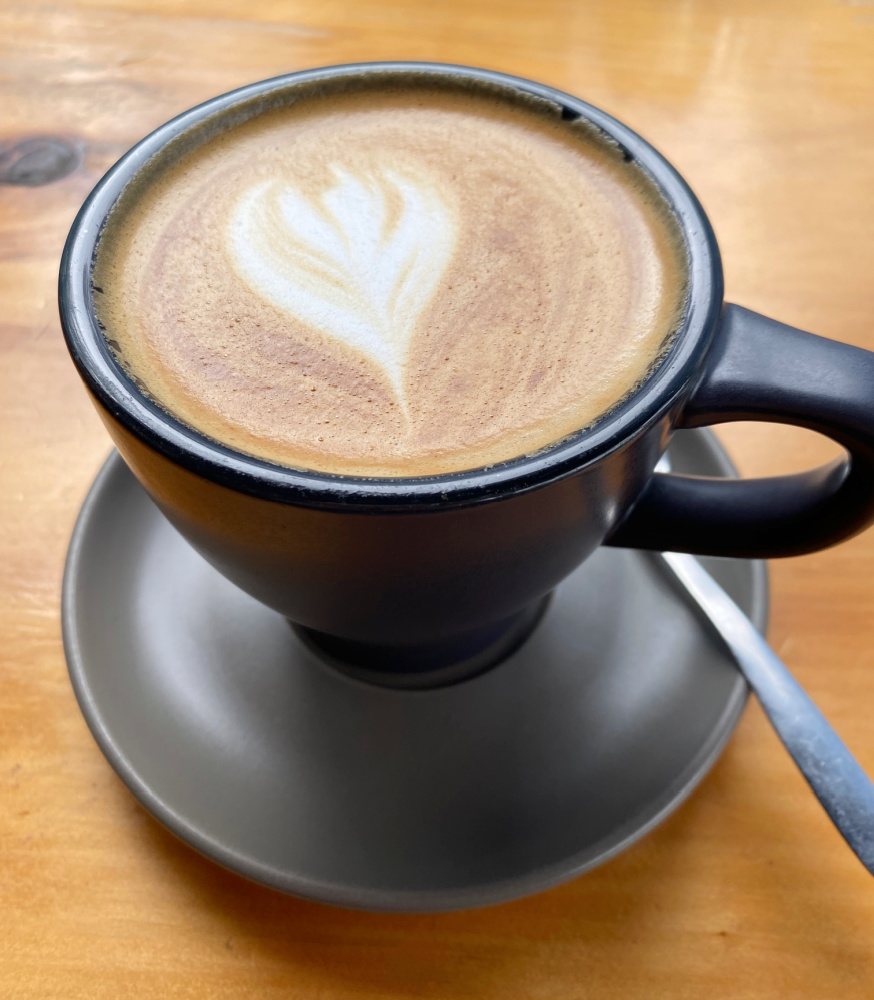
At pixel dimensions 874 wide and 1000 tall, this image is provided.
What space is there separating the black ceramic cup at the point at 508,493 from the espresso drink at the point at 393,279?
1.1 inches

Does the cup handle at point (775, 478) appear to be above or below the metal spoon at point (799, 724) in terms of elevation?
above

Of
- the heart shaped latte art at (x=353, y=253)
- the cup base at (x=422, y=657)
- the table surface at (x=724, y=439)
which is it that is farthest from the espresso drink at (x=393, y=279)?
the table surface at (x=724, y=439)

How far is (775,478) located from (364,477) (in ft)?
1.14

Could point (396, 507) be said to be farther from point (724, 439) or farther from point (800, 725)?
point (724, 439)

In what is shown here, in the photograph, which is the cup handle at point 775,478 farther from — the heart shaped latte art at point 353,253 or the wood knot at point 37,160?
the wood knot at point 37,160

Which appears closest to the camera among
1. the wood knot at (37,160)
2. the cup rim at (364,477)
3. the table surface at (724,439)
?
the cup rim at (364,477)

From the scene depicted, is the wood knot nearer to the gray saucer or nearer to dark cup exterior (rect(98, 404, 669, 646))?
the gray saucer

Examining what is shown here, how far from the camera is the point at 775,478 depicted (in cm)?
67

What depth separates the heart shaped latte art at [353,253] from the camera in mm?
617

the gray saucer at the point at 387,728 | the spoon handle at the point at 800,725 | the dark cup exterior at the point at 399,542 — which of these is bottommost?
the gray saucer at the point at 387,728

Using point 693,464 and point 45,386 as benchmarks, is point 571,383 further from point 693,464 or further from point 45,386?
point 45,386

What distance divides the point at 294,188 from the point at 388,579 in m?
0.35

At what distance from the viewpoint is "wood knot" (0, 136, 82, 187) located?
1140 millimetres

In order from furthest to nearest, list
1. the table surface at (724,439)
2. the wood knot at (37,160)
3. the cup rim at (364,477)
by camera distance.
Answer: the wood knot at (37,160) → the table surface at (724,439) → the cup rim at (364,477)
